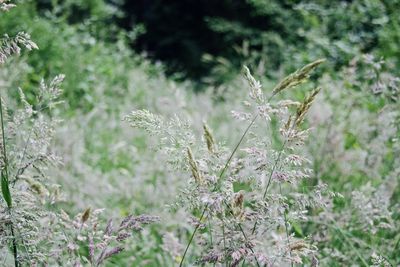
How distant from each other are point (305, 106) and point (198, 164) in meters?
0.28

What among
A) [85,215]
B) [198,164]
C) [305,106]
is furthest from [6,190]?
[305,106]

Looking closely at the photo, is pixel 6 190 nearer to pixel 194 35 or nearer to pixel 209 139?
pixel 209 139

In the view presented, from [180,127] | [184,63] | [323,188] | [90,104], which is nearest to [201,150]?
[180,127]

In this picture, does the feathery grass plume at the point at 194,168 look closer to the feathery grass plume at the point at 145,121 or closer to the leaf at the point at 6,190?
the feathery grass plume at the point at 145,121

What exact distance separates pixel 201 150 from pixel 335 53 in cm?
508

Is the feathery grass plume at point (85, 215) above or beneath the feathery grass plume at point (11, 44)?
beneath

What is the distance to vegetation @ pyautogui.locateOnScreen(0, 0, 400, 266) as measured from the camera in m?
1.41

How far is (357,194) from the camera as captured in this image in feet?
6.15

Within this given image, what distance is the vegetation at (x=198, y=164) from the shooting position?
1.41 meters

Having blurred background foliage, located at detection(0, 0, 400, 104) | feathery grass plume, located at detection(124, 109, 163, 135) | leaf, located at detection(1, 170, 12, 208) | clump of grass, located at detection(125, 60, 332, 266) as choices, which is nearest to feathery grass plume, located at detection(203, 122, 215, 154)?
clump of grass, located at detection(125, 60, 332, 266)

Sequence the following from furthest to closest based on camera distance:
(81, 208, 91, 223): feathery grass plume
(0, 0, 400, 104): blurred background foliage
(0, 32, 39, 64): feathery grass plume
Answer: (0, 0, 400, 104): blurred background foliage → (81, 208, 91, 223): feathery grass plume → (0, 32, 39, 64): feathery grass plume

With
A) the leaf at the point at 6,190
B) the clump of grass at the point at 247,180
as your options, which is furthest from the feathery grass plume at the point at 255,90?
the leaf at the point at 6,190

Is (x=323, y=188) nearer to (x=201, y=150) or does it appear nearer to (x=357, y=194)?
(x=201, y=150)

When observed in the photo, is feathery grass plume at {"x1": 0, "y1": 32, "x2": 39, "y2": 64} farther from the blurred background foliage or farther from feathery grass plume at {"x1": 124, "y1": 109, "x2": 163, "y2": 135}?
the blurred background foliage
